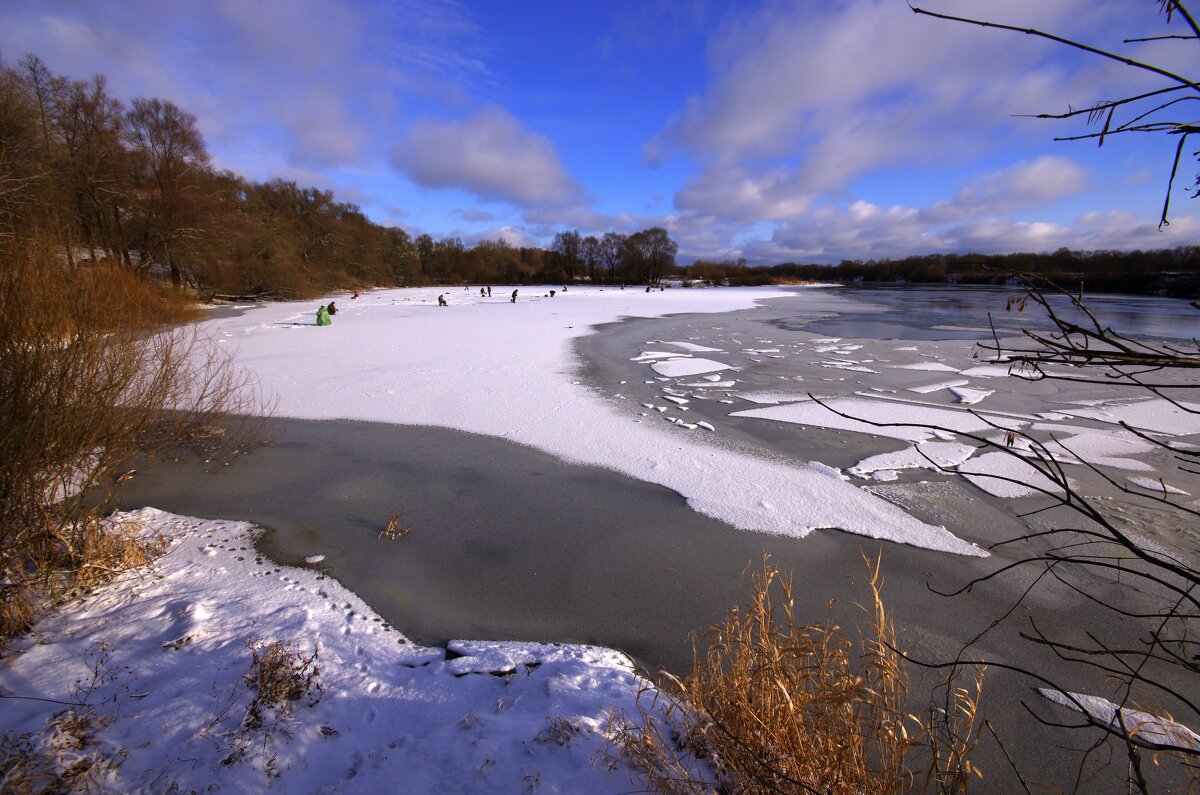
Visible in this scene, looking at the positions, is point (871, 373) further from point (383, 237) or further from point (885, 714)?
point (383, 237)

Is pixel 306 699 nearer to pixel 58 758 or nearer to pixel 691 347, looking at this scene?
pixel 58 758

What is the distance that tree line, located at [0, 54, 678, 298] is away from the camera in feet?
35.0

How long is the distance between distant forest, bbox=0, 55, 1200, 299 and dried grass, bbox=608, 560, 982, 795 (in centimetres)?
172

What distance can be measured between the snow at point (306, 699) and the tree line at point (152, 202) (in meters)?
2.71

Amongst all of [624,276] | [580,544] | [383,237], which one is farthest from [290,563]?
[624,276]

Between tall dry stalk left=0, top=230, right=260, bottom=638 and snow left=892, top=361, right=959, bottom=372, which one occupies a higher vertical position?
tall dry stalk left=0, top=230, right=260, bottom=638

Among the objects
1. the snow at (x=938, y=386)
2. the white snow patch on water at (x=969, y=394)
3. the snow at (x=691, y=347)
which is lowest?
the white snow patch on water at (x=969, y=394)

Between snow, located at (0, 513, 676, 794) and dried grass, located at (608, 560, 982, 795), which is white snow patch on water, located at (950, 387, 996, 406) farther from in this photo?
snow, located at (0, 513, 676, 794)

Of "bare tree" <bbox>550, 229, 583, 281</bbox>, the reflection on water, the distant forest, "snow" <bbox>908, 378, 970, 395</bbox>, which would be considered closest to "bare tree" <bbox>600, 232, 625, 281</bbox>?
"bare tree" <bbox>550, 229, 583, 281</bbox>

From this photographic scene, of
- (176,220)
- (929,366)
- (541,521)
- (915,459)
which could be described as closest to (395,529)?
(541,521)

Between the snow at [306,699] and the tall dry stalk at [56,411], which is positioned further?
the tall dry stalk at [56,411]

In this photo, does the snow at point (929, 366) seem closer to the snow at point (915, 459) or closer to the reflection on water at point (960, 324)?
the reflection on water at point (960, 324)

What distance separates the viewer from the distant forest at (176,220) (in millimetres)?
3938

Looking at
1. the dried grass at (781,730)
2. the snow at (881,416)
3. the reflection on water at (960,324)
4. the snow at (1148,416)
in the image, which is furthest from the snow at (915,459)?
the reflection on water at (960,324)
